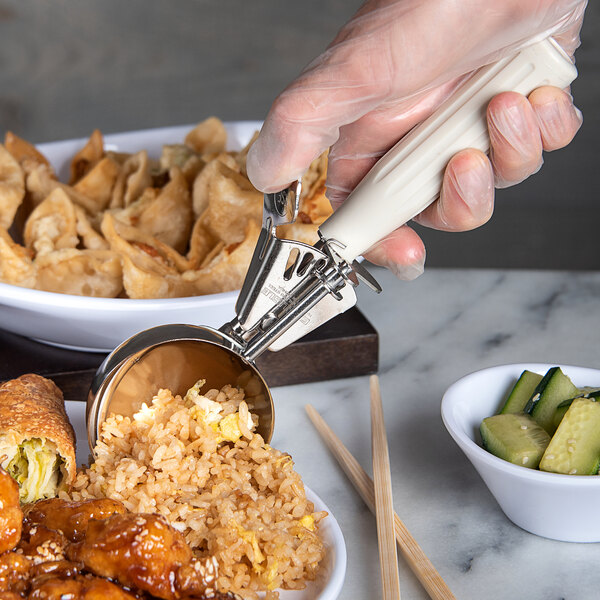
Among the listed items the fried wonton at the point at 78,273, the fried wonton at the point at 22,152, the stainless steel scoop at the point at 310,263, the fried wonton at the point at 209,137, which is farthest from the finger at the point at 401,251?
the fried wonton at the point at 22,152

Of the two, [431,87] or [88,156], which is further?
[88,156]

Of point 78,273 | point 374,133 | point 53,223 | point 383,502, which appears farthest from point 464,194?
point 53,223

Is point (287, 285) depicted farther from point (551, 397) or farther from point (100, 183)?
point (100, 183)

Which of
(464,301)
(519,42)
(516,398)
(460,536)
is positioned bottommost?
(464,301)

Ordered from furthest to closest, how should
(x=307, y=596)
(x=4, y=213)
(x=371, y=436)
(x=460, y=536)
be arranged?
(x=4, y=213), (x=371, y=436), (x=460, y=536), (x=307, y=596)

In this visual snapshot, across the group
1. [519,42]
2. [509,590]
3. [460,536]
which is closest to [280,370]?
[460,536]

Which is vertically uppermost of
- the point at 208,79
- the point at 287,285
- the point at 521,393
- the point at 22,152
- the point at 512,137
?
the point at 512,137

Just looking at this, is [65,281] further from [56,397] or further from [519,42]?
[519,42]
